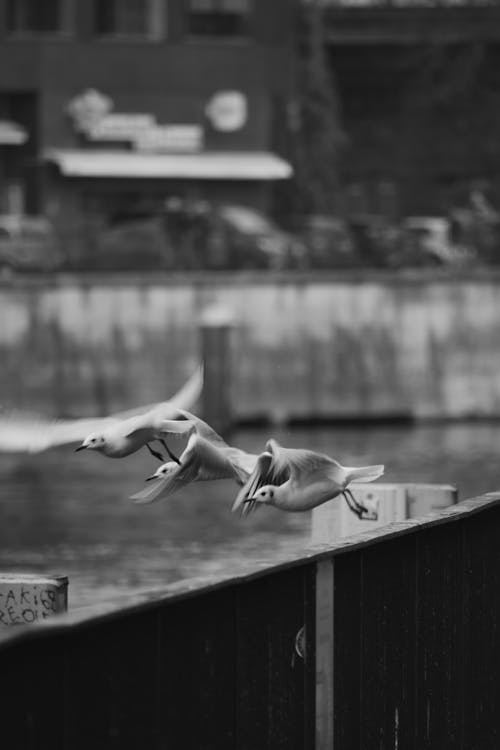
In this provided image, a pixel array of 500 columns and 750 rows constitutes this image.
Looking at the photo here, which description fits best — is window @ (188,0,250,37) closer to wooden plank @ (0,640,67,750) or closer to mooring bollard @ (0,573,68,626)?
mooring bollard @ (0,573,68,626)

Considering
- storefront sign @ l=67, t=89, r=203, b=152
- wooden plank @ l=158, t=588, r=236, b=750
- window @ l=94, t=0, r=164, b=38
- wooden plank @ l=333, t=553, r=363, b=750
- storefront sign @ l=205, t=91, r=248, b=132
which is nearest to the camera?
wooden plank @ l=158, t=588, r=236, b=750

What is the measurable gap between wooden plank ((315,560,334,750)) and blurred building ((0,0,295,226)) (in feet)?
225

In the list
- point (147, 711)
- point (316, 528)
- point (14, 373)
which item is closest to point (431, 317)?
point (14, 373)

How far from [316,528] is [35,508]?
33.5 m

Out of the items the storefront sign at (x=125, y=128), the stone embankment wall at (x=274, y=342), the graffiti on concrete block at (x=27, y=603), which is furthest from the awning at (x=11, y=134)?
the graffiti on concrete block at (x=27, y=603)

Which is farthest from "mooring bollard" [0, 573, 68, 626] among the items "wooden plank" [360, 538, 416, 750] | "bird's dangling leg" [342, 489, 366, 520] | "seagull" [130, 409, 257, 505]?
"bird's dangling leg" [342, 489, 366, 520]

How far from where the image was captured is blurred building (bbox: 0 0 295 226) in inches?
3031

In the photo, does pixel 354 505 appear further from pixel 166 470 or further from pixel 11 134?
pixel 11 134

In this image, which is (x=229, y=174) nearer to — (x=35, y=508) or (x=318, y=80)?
(x=318, y=80)

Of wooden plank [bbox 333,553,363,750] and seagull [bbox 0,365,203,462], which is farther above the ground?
seagull [bbox 0,365,203,462]

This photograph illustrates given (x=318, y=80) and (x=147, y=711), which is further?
(x=318, y=80)

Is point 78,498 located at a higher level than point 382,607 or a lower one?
lower

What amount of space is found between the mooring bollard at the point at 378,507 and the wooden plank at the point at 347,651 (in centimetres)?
212

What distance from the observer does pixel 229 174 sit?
77250 millimetres
